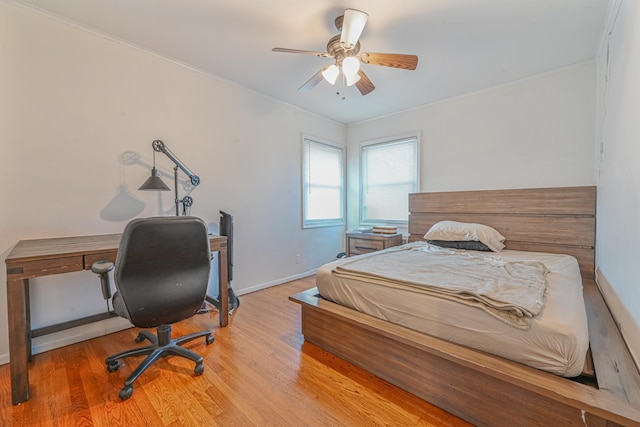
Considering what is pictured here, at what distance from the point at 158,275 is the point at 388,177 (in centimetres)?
340

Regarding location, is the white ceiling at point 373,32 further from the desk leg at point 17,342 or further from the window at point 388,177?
the desk leg at point 17,342

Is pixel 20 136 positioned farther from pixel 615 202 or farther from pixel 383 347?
pixel 615 202

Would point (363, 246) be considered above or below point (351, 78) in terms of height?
below

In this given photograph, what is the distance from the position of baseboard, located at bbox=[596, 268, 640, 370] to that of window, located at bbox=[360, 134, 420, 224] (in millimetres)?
2263

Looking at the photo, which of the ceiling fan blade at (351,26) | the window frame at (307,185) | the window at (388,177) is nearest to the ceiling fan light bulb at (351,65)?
the ceiling fan blade at (351,26)

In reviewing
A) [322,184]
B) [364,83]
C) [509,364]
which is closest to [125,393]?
[509,364]

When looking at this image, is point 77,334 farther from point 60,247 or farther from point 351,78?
point 351,78

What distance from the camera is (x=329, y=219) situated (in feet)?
14.3

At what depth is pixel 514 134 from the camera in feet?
10.0

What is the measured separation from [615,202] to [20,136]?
405cm

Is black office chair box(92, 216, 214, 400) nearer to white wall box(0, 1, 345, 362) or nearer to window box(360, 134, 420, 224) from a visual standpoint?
white wall box(0, 1, 345, 362)

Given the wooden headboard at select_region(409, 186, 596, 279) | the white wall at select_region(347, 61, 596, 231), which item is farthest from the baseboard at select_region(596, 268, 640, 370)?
the white wall at select_region(347, 61, 596, 231)

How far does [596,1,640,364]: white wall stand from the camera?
1356mm

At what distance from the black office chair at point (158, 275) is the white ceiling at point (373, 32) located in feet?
5.11
